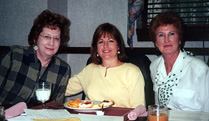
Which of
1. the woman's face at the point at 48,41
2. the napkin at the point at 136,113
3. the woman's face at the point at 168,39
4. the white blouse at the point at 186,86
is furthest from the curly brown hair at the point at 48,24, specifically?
the napkin at the point at 136,113

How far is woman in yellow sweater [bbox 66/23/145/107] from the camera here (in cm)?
220

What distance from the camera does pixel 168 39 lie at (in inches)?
86.4

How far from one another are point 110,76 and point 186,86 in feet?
1.80

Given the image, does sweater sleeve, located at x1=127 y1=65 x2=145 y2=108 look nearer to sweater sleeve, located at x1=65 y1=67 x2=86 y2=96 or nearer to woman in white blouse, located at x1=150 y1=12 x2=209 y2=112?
woman in white blouse, located at x1=150 y1=12 x2=209 y2=112

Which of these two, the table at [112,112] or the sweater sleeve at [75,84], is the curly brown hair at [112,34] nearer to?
the sweater sleeve at [75,84]

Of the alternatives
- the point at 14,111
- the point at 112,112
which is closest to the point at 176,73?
the point at 112,112

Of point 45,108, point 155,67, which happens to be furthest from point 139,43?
point 45,108

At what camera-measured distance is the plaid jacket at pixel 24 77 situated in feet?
7.22

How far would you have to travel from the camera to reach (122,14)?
10.8ft

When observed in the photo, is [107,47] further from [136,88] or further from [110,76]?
[136,88]

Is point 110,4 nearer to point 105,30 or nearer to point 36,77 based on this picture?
point 105,30

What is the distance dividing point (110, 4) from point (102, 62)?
1.13 metres

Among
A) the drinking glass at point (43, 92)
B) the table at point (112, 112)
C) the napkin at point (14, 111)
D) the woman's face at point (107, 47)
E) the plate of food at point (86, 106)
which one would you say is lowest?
the table at point (112, 112)

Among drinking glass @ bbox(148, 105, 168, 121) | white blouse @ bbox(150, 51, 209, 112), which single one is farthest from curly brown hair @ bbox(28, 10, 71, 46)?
drinking glass @ bbox(148, 105, 168, 121)
